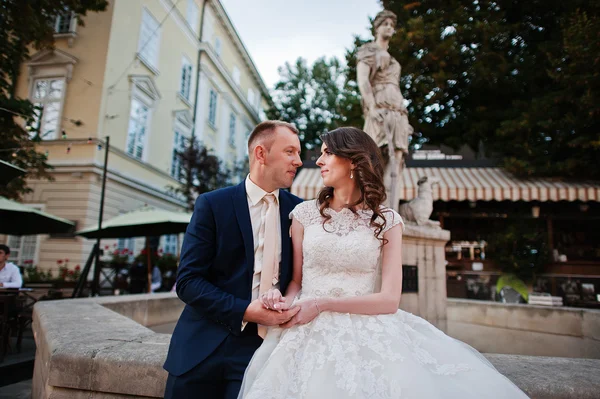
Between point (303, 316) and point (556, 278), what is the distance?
34.1 feet

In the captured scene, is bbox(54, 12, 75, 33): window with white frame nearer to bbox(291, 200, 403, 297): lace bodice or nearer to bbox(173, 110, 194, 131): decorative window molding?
bbox(173, 110, 194, 131): decorative window molding

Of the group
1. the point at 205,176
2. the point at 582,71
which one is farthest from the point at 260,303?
the point at 205,176

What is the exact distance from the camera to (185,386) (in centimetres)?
166

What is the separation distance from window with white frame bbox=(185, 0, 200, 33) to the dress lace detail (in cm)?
2226

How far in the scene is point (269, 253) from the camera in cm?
185

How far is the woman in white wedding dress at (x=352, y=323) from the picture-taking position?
1.48m

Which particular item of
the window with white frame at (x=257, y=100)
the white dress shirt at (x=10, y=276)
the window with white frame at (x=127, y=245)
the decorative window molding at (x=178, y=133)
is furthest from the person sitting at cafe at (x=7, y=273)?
the window with white frame at (x=257, y=100)

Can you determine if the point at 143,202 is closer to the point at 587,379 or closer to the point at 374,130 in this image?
the point at 374,130

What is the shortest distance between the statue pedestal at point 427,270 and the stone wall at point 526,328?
4.65 ft

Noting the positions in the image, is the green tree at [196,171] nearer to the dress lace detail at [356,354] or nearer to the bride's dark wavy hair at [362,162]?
the bride's dark wavy hair at [362,162]

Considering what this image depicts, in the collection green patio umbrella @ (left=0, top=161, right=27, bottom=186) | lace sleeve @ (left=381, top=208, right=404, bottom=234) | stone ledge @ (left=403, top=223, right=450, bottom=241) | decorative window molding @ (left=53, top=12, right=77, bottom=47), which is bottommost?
lace sleeve @ (left=381, top=208, right=404, bottom=234)

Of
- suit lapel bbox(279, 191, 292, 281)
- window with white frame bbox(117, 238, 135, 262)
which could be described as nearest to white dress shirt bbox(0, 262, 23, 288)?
suit lapel bbox(279, 191, 292, 281)

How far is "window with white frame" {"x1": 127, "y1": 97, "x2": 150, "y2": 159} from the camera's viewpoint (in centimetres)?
1642

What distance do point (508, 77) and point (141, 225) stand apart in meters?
13.4
